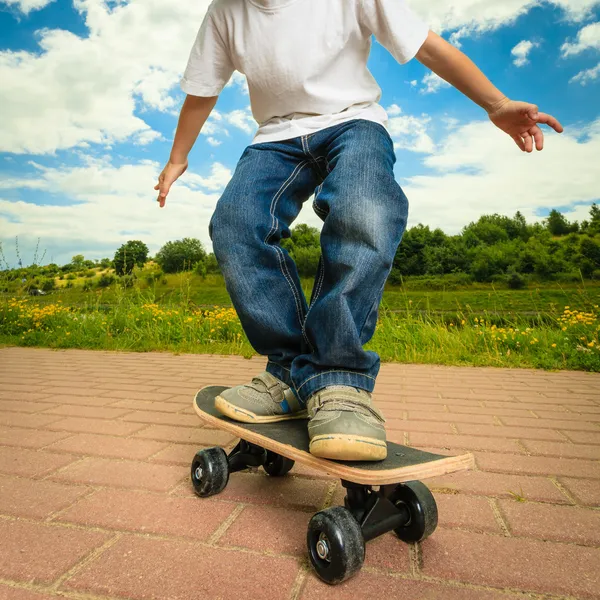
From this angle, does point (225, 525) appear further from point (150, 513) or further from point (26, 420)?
point (26, 420)

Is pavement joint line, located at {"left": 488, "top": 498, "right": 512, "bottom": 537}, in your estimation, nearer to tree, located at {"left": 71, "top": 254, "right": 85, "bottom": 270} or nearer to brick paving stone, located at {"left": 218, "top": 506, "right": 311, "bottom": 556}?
brick paving stone, located at {"left": 218, "top": 506, "right": 311, "bottom": 556}

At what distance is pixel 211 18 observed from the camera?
198cm

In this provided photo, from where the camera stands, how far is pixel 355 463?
1.21 meters

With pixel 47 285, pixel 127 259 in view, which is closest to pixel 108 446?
pixel 127 259

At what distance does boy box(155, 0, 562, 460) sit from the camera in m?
1.43

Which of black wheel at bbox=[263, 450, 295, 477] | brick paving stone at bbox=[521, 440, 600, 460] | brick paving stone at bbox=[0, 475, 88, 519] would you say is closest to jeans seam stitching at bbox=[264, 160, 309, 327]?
black wheel at bbox=[263, 450, 295, 477]

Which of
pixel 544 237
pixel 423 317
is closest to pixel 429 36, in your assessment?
pixel 423 317

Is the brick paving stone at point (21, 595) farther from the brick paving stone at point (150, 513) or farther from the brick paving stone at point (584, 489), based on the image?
the brick paving stone at point (584, 489)

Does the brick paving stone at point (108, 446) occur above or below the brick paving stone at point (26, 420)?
above

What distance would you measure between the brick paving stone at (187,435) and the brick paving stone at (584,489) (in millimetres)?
1273

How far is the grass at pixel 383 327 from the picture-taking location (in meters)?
4.72

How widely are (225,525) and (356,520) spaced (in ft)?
1.28

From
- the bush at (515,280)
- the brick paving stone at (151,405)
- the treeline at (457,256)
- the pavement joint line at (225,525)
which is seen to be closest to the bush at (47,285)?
the treeline at (457,256)

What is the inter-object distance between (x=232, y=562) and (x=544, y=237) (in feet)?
49.3
